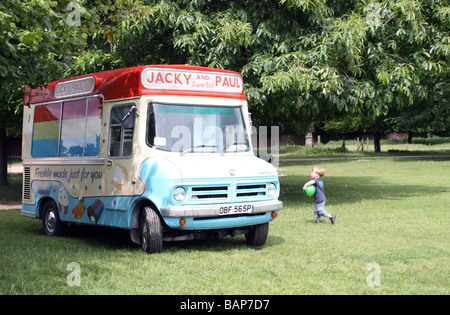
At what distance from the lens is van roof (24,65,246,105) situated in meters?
10.2

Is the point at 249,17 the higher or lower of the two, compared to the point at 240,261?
higher

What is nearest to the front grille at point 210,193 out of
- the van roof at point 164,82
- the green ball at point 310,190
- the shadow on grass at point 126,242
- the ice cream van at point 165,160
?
the ice cream van at point 165,160

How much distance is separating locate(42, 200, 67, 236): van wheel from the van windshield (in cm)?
348

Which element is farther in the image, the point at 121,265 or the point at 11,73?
the point at 11,73

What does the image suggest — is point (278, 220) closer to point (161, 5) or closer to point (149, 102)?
point (149, 102)

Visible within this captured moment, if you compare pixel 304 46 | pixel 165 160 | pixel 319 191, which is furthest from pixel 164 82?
pixel 304 46

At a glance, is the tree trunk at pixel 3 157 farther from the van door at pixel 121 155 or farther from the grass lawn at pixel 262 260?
the van door at pixel 121 155

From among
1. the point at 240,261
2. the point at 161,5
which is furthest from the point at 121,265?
the point at 161,5

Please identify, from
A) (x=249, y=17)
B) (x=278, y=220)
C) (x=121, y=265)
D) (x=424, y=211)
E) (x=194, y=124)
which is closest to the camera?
(x=121, y=265)

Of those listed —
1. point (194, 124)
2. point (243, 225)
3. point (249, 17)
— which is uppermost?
point (249, 17)

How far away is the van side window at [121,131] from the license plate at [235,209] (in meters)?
1.89
